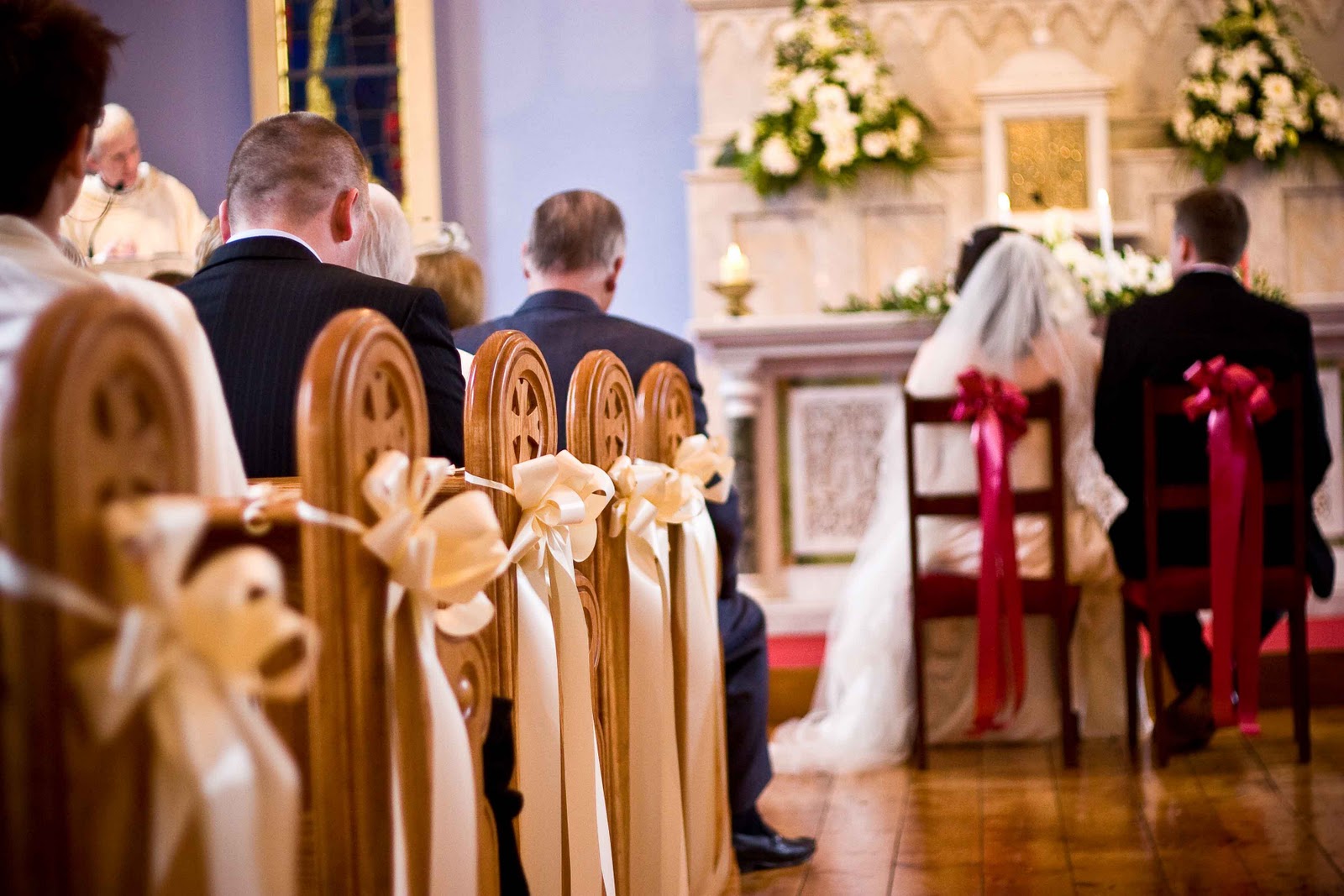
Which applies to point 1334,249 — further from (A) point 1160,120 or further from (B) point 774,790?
(B) point 774,790

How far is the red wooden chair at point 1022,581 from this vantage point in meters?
4.18

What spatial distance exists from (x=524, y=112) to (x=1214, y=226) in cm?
431

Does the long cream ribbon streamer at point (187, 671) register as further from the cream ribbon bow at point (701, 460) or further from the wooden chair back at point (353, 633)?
the cream ribbon bow at point (701, 460)

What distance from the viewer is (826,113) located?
6379mm

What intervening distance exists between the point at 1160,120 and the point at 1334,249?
1.00m

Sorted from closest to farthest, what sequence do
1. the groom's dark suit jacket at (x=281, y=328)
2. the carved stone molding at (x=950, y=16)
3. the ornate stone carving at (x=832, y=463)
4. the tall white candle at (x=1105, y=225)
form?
1. the groom's dark suit jacket at (x=281, y=328)
2. the ornate stone carving at (x=832, y=463)
3. the tall white candle at (x=1105, y=225)
4. the carved stone molding at (x=950, y=16)

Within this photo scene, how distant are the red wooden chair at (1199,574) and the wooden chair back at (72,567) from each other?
347 cm

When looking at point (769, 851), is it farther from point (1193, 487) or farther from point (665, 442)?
point (1193, 487)

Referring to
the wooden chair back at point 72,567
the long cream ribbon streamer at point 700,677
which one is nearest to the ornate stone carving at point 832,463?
the long cream ribbon streamer at point 700,677

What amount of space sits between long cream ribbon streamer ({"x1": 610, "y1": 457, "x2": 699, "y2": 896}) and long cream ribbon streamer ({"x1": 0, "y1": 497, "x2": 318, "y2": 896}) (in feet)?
4.79

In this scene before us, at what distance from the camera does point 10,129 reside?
129 cm

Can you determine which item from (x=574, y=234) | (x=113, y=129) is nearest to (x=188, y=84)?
(x=113, y=129)

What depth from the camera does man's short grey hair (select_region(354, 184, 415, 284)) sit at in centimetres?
304

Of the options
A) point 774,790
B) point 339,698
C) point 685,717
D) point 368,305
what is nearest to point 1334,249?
point 774,790
